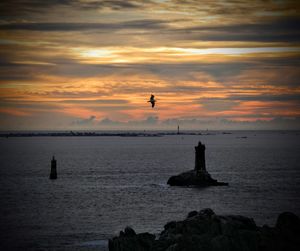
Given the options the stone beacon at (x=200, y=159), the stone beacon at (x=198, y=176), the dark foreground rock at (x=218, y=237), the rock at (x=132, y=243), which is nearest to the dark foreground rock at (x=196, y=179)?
the stone beacon at (x=198, y=176)

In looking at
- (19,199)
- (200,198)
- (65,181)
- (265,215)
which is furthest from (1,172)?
(265,215)

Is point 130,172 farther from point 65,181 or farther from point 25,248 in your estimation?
point 25,248

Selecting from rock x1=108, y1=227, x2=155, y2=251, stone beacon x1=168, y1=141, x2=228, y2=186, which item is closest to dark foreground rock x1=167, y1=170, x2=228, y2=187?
stone beacon x1=168, y1=141, x2=228, y2=186

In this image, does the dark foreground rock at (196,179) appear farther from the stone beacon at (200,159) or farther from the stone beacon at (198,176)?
the stone beacon at (200,159)

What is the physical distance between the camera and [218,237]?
3198cm

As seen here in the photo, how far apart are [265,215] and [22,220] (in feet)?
80.2

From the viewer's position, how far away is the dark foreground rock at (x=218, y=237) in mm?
31641

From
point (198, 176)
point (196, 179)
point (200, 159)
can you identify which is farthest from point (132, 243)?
point (198, 176)

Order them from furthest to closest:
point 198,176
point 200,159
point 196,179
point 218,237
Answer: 1. point 198,176
2. point 196,179
3. point 200,159
4. point 218,237

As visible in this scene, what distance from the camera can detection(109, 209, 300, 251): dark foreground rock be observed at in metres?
31.6

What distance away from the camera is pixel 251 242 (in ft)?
108

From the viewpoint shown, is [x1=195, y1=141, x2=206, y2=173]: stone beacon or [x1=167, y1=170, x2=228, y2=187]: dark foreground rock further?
[x1=167, y1=170, x2=228, y2=187]: dark foreground rock

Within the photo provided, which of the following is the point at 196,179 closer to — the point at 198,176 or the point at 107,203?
the point at 198,176

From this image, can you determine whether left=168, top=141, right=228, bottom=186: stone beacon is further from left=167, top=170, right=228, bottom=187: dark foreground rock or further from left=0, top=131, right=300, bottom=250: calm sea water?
left=0, top=131, right=300, bottom=250: calm sea water
